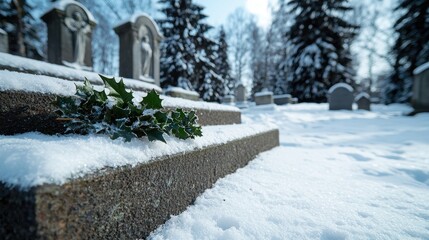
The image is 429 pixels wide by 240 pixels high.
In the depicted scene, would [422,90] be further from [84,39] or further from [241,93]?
[84,39]

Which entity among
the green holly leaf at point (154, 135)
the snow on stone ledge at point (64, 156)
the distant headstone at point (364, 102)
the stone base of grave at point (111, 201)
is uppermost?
the distant headstone at point (364, 102)

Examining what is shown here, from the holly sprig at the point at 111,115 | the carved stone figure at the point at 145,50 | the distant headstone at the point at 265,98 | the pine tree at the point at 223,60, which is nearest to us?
the holly sprig at the point at 111,115

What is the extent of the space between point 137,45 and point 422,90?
1103cm

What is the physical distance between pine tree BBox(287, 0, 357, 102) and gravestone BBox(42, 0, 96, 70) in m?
17.1

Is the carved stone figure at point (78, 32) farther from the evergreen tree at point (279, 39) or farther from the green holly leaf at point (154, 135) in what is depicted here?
the evergreen tree at point (279, 39)

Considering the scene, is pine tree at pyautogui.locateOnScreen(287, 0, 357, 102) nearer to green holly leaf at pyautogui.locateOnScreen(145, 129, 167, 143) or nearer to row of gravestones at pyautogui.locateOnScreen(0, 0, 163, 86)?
row of gravestones at pyautogui.locateOnScreen(0, 0, 163, 86)

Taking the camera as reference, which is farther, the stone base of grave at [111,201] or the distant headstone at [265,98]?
the distant headstone at [265,98]

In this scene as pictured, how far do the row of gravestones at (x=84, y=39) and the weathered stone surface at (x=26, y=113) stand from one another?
5.21m

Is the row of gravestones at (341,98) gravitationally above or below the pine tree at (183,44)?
below

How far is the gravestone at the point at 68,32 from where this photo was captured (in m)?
5.80

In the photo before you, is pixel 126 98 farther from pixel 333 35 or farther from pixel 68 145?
pixel 333 35

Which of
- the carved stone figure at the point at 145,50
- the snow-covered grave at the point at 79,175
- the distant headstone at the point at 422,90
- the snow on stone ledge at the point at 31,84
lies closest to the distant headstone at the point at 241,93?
the distant headstone at the point at 422,90

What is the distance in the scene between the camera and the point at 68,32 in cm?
602

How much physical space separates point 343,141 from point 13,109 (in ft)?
18.6
